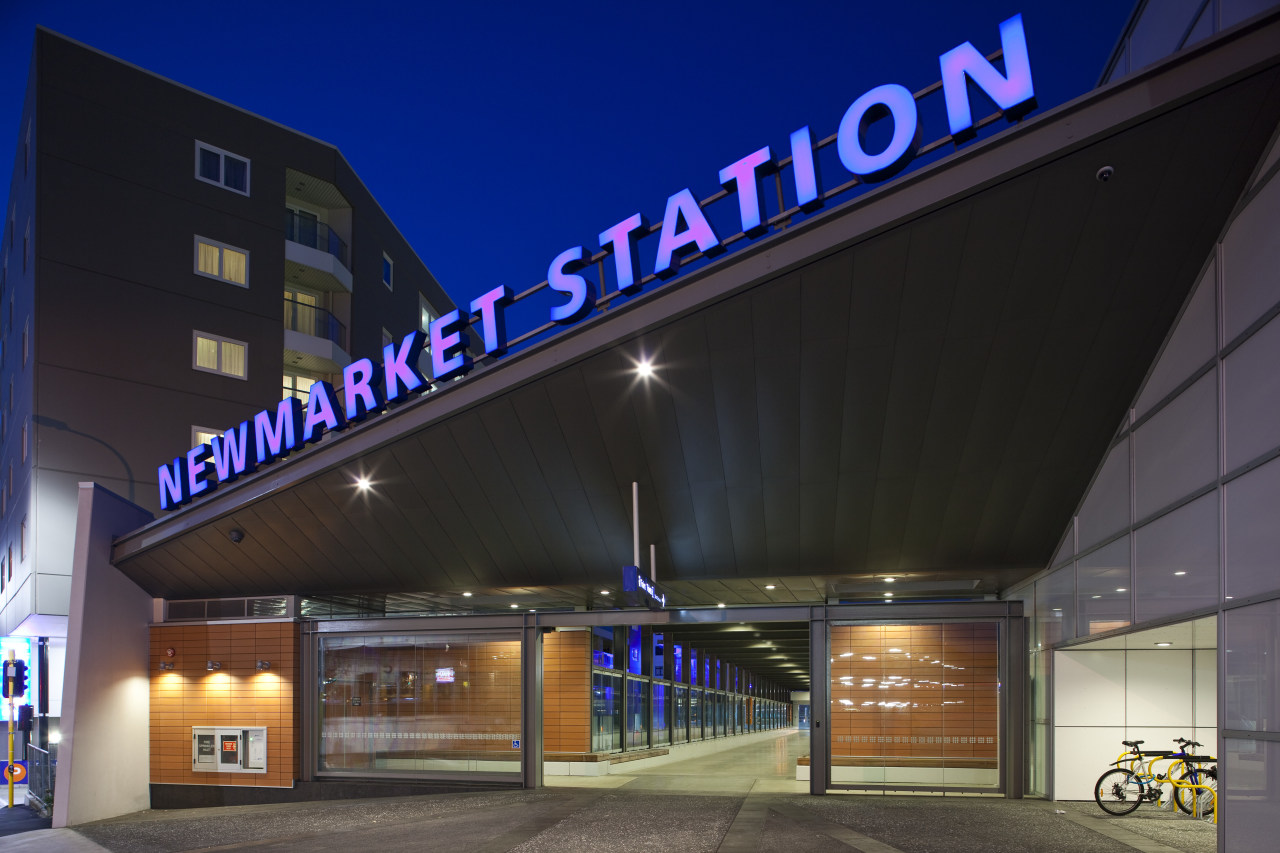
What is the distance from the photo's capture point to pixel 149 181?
31.3 metres

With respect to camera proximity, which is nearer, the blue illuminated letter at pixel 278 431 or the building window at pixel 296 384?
the blue illuminated letter at pixel 278 431

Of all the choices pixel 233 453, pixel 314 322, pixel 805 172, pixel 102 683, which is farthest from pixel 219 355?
pixel 805 172

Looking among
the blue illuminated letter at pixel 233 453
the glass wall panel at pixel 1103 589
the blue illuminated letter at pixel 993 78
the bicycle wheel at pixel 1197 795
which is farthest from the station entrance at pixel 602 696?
the blue illuminated letter at pixel 993 78

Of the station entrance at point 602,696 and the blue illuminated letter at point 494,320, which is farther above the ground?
the blue illuminated letter at point 494,320

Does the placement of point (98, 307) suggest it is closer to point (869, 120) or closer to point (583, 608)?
point (583, 608)

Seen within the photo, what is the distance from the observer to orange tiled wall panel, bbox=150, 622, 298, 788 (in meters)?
21.3

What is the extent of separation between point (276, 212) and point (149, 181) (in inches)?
181

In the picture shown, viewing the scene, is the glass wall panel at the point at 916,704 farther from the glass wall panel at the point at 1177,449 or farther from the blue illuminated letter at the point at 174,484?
the blue illuminated letter at the point at 174,484

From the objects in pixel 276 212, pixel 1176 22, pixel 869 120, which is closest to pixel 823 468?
pixel 869 120

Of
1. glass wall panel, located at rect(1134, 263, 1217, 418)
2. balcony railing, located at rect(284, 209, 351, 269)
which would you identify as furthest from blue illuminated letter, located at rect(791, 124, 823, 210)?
balcony railing, located at rect(284, 209, 351, 269)

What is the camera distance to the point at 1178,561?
11.2m

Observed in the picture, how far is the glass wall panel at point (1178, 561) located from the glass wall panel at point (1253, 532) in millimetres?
369

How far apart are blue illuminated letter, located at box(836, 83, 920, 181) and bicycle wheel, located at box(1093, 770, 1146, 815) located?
397 inches

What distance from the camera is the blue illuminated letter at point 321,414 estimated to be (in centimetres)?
1752
